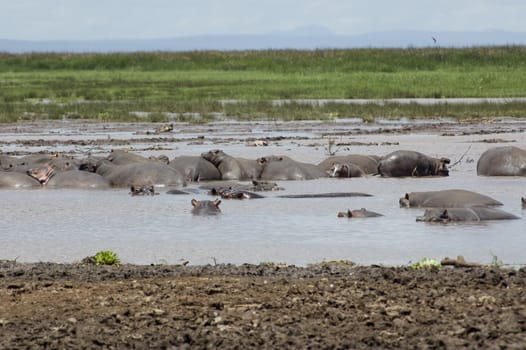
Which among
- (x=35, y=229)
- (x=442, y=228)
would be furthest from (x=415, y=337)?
(x=35, y=229)

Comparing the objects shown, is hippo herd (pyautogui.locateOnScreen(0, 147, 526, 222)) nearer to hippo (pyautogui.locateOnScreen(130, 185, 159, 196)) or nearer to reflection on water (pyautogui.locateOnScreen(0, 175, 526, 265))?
hippo (pyautogui.locateOnScreen(130, 185, 159, 196))

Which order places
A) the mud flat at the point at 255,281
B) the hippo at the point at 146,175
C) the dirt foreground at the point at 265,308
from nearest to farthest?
the dirt foreground at the point at 265,308, the mud flat at the point at 255,281, the hippo at the point at 146,175

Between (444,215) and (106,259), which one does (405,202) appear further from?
(106,259)

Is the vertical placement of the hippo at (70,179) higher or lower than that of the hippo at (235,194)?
lower

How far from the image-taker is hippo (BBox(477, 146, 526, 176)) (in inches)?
658

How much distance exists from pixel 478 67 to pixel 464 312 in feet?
153

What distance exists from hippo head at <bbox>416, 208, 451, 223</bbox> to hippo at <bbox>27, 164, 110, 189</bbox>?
565cm

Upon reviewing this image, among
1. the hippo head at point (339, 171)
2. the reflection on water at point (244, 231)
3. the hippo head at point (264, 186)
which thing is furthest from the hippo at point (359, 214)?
the hippo head at point (339, 171)

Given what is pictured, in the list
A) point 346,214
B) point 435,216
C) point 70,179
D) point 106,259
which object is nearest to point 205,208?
point 346,214

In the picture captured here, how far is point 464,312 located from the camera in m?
7.07

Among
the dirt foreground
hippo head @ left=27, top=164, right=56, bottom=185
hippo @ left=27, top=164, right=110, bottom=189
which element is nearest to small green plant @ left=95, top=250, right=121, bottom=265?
the dirt foreground

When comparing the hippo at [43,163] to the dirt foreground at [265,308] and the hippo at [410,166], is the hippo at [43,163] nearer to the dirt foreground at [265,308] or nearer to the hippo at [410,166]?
the hippo at [410,166]

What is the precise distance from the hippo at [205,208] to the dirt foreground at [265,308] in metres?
4.01

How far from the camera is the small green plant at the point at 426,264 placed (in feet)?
28.6
